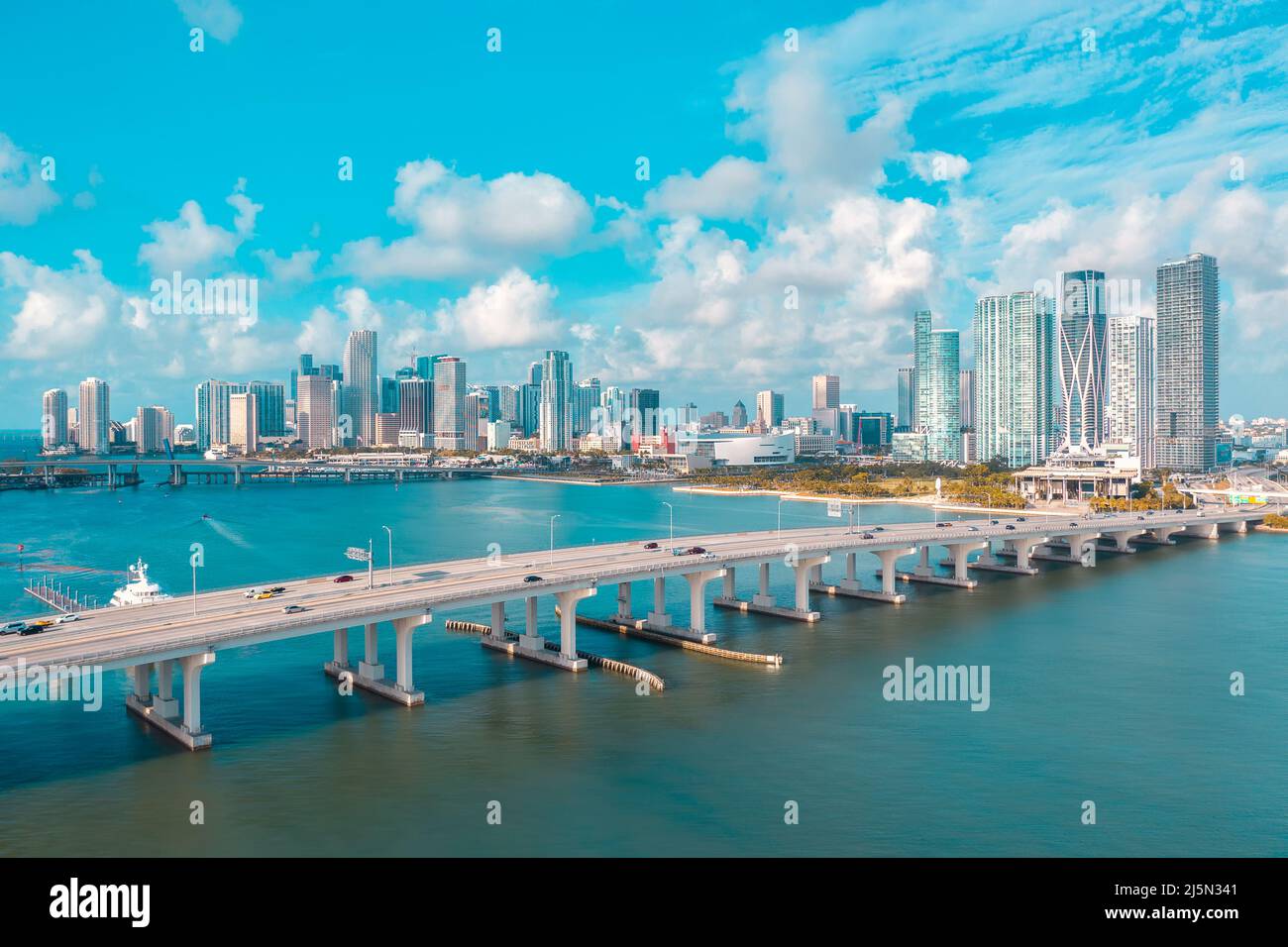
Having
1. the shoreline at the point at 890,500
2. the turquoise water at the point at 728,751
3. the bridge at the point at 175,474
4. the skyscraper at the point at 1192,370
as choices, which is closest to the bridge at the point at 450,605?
the turquoise water at the point at 728,751

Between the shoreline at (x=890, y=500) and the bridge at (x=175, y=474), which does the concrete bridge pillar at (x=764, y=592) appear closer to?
the shoreline at (x=890, y=500)

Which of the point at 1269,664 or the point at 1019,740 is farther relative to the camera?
the point at 1269,664

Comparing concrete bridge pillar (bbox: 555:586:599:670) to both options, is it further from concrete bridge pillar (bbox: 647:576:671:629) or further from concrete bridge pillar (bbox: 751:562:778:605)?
concrete bridge pillar (bbox: 751:562:778:605)
